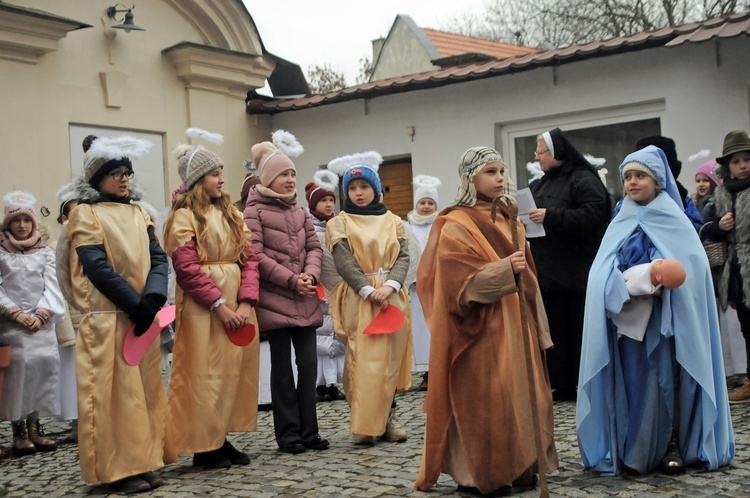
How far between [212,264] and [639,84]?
259 inches

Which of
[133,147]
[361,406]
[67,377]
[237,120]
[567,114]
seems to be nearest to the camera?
[133,147]

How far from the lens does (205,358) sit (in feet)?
20.6

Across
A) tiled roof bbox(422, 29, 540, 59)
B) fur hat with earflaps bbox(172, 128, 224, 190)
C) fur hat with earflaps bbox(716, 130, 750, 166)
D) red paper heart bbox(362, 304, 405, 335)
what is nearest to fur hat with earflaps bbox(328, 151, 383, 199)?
red paper heart bbox(362, 304, 405, 335)

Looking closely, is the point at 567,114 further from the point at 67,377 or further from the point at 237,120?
the point at 67,377

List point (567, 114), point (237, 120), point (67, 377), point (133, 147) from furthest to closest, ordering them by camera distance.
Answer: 1. point (237, 120)
2. point (567, 114)
3. point (67, 377)
4. point (133, 147)

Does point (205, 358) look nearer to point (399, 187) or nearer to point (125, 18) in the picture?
point (125, 18)

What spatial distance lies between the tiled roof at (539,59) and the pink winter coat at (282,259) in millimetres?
5133

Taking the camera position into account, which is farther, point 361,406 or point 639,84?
point 639,84

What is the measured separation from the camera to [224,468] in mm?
6289

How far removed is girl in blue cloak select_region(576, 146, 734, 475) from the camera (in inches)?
213

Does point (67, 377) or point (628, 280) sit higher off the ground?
point (628, 280)

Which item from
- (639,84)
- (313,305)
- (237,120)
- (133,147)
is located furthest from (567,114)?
(133,147)

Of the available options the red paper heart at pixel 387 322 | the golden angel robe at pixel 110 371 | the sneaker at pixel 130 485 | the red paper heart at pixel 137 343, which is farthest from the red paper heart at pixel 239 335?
the sneaker at pixel 130 485

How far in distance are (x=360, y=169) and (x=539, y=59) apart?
525 cm
